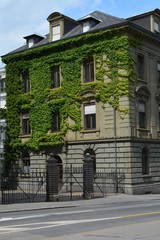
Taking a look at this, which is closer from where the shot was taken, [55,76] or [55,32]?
[55,76]

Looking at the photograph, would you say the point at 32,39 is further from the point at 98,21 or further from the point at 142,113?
the point at 142,113

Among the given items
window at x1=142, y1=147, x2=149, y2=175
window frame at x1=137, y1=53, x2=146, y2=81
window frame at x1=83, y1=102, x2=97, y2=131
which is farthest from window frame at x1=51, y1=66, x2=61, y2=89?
window at x1=142, y1=147, x2=149, y2=175

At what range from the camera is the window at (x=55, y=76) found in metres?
37.1

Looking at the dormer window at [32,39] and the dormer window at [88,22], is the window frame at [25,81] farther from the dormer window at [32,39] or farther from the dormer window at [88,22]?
the dormer window at [88,22]

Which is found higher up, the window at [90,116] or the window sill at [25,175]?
the window at [90,116]

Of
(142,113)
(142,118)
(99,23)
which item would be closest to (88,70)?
(99,23)

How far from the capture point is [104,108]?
33500mm

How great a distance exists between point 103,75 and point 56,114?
19.0ft

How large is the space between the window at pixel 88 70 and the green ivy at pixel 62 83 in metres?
0.43

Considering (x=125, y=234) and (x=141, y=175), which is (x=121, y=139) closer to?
(x=141, y=175)

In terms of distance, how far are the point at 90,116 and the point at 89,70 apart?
3885 mm

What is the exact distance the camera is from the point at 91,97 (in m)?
34.4

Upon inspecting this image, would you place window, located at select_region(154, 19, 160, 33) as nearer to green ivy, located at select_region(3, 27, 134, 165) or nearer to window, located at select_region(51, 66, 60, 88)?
green ivy, located at select_region(3, 27, 134, 165)

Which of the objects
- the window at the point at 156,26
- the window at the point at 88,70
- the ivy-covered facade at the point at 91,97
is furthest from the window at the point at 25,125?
the window at the point at 156,26
